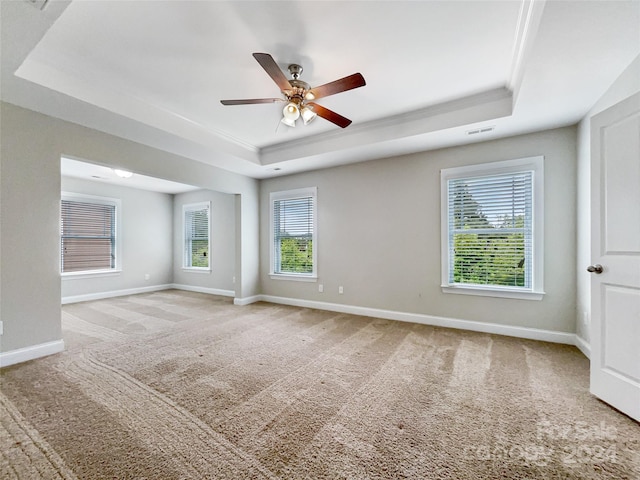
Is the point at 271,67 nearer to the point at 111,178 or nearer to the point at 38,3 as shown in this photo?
the point at 38,3

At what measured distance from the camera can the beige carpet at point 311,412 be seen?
4.83ft

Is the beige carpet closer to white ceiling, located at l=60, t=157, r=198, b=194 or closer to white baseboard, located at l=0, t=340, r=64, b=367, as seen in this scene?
white baseboard, located at l=0, t=340, r=64, b=367

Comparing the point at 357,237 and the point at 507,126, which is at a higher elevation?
the point at 507,126

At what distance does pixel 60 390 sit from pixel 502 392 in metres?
3.57

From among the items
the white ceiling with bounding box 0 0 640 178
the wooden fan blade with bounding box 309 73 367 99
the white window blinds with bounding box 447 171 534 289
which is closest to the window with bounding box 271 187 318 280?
the white ceiling with bounding box 0 0 640 178

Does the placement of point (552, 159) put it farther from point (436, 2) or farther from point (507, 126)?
point (436, 2)

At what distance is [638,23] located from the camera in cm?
165

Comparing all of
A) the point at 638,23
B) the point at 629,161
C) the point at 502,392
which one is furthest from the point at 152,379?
the point at 638,23

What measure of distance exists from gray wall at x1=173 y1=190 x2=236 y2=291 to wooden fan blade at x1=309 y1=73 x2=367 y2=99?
14.6ft

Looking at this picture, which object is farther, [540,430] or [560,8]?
[540,430]

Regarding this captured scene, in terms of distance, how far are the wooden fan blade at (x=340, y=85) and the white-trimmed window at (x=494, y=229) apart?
89.1 inches

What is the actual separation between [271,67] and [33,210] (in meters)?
2.93

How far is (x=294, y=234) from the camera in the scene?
211 inches

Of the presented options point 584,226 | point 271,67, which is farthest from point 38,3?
point 584,226
